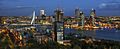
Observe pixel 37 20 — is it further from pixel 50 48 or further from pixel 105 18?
pixel 50 48

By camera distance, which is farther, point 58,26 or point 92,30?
point 92,30

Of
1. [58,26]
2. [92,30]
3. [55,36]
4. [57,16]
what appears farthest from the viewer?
[92,30]

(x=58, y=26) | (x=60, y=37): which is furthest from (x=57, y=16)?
(x=60, y=37)

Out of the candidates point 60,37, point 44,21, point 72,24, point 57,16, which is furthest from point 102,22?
point 60,37

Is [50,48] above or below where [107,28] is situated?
above

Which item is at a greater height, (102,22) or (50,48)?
(50,48)

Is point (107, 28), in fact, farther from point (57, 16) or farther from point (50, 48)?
point (50, 48)

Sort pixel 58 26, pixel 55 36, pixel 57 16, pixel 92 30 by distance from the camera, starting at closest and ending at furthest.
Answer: pixel 55 36 → pixel 58 26 → pixel 57 16 → pixel 92 30

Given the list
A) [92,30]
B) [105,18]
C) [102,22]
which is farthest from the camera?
[105,18]

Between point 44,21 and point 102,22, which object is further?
point 102,22
